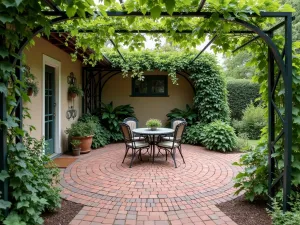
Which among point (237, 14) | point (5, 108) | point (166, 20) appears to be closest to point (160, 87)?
point (166, 20)

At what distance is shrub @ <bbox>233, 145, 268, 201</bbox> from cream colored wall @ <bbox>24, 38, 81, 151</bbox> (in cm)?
352

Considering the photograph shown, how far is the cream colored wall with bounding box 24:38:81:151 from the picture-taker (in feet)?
13.1

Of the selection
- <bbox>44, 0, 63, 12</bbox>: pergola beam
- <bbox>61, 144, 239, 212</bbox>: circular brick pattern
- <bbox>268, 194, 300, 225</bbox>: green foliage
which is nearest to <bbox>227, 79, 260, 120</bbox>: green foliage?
<bbox>61, 144, 239, 212</bbox>: circular brick pattern

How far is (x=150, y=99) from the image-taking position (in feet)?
26.5

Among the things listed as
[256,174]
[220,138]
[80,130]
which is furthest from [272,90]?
[80,130]

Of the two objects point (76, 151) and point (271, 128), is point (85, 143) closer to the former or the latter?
point (76, 151)

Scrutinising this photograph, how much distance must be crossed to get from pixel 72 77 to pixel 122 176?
11.3 feet

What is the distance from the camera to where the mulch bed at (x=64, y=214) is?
2312mm

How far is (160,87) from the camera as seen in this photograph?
8094 millimetres

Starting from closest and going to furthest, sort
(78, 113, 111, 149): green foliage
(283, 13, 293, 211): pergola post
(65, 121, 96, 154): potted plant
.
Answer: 1. (283, 13, 293, 211): pergola post
2. (65, 121, 96, 154): potted plant
3. (78, 113, 111, 149): green foliage

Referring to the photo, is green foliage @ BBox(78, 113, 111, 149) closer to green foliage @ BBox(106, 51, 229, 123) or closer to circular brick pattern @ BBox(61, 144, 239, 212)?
circular brick pattern @ BBox(61, 144, 239, 212)

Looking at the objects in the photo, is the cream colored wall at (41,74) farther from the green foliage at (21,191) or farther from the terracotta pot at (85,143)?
the green foliage at (21,191)

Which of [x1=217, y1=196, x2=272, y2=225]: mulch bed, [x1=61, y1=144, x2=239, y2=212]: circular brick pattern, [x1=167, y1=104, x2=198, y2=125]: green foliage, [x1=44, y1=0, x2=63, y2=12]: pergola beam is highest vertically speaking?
[x1=44, y1=0, x2=63, y2=12]: pergola beam

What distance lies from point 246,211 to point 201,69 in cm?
503
